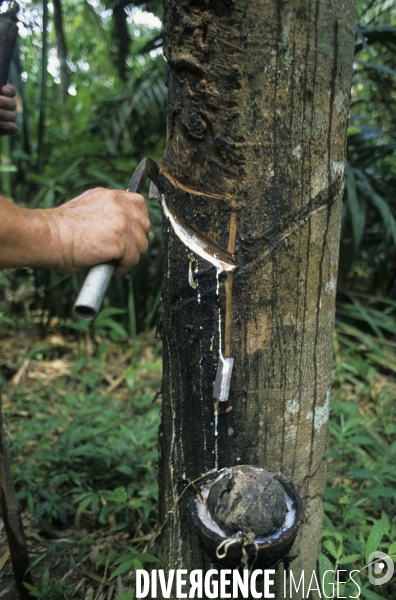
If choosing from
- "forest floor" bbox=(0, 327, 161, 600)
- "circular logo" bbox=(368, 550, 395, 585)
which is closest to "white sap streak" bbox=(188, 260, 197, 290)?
"forest floor" bbox=(0, 327, 161, 600)

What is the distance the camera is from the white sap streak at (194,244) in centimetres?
107

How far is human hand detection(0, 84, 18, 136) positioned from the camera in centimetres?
145

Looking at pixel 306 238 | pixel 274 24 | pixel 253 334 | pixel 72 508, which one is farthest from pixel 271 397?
pixel 72 508

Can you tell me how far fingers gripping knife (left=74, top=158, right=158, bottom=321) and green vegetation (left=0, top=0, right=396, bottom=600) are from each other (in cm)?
72

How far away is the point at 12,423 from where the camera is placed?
241cm

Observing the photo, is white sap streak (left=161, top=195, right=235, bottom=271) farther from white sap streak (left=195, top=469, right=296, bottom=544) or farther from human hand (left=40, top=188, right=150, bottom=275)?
white sap streak (left=195, top=469, right=296, bottom=544)

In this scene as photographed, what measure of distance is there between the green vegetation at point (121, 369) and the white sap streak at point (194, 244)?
76cm

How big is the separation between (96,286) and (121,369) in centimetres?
220

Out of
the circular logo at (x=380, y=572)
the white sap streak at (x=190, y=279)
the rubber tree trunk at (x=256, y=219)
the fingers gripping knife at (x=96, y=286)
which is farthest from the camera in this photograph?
the circular logo at (x=380, y=572)

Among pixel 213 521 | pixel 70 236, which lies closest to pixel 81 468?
pixel 213 521

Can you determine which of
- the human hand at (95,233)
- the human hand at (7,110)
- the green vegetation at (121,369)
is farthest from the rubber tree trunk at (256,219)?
the human hand at (7,110)

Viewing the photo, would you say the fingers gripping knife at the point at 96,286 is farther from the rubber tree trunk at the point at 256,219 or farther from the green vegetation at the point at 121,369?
the green vegetation at the point at 121,369

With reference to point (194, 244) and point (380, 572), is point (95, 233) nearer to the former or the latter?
point (194, 244)

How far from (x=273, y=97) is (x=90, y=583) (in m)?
1.40
